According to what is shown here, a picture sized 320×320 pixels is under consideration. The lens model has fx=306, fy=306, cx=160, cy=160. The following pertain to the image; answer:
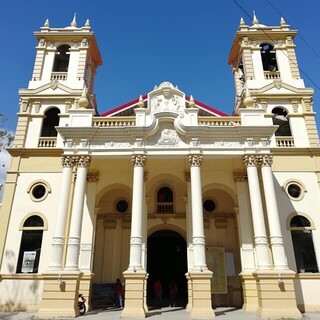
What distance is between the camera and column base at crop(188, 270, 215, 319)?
40.3ft

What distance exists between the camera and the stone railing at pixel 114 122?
642 inches

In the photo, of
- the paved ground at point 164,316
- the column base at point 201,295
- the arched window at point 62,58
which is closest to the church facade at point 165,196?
the column base at point 201,295

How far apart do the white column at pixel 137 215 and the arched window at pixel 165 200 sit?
4903 millimetres

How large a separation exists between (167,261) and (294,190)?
8661mm

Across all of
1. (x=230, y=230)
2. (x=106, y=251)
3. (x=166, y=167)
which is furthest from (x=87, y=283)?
(x=230, y=230)

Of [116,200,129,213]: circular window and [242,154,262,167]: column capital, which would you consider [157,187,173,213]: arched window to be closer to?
[116,200,129,213]: circular window

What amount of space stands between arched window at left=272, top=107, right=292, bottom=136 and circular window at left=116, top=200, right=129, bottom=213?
10.5m

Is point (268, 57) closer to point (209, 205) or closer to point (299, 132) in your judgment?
point (299, 132)

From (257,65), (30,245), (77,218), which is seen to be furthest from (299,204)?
(30,245)

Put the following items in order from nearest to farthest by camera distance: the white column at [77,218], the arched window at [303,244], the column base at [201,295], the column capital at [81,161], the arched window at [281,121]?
1. the column base at [201,295]
2. the white column at [77,218]
3. the column capital at [81,161]
4. the arched window at [303,244]
5. the arched window at [281,121]

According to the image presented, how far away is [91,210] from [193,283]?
6993 millimetres

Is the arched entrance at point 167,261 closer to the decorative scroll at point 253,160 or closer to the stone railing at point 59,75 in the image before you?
the decorative scroll at point 253,160

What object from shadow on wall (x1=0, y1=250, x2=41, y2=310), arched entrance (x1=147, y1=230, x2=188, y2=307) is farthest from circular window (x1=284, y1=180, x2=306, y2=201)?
shadow on wall (x1=0, y1=250, x2=41, y2=310)

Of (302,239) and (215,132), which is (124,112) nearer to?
(215,132)
